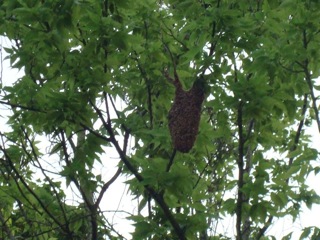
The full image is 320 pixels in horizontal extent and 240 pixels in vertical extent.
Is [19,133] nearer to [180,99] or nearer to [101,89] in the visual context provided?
[101,89]

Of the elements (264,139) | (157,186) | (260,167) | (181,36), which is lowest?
(157,186)

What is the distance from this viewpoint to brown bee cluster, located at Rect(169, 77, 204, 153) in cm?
582

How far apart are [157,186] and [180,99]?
2.84 ft

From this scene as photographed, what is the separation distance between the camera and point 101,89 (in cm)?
624

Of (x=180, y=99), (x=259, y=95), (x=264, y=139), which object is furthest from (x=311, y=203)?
(x=180, y=99)

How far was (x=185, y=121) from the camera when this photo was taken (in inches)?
229

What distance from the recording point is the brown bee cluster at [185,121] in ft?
19.1

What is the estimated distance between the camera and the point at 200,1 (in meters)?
6.71

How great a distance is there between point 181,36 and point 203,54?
1.11 ft

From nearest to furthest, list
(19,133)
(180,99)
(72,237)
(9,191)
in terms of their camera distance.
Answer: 1. (180,99)
2. (72,237)
3. (9,191)
4. (19,133)

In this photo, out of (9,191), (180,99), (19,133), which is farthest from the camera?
(19,133)

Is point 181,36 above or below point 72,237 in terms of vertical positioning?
above

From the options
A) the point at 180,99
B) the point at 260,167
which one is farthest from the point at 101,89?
the point at 260,167

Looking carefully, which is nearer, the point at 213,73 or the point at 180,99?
the point at 180,99
